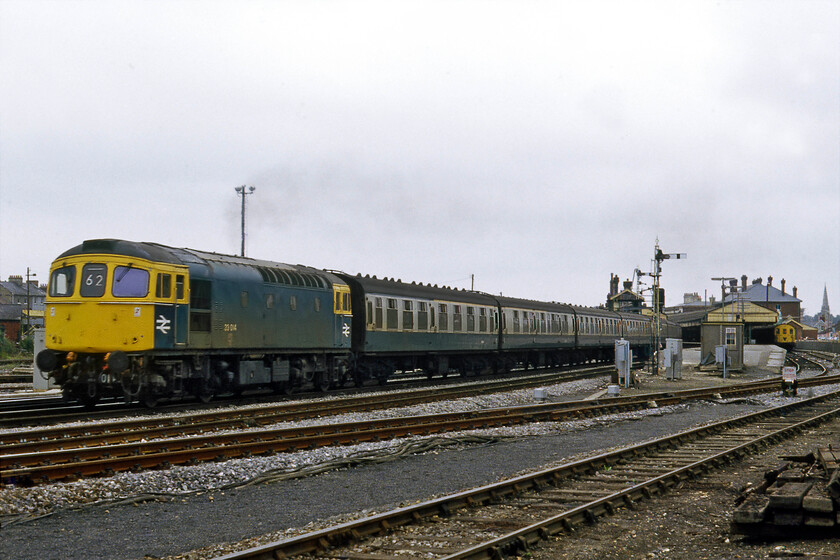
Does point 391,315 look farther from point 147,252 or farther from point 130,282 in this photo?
point 130,282

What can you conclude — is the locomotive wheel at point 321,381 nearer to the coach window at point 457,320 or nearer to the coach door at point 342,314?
Answer: the coach door at point 342,314

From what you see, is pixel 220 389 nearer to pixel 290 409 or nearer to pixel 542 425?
pixel 290 409

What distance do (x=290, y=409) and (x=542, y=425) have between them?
593 cm

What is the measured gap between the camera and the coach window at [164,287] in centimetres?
1922

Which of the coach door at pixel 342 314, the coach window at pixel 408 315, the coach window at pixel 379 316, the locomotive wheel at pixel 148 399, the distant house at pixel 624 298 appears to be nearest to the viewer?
the locomotive wheel at pixel 148 399

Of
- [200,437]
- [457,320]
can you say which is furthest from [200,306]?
[457,320]

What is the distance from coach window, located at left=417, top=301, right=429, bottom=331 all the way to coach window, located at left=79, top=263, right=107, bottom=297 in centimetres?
1499

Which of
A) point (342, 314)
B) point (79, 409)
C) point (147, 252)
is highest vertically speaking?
point (147, 252)

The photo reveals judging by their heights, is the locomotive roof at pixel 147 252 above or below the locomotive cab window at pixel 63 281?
above

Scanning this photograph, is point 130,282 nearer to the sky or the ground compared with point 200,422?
nearer to the sky

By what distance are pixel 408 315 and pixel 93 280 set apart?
14.3m

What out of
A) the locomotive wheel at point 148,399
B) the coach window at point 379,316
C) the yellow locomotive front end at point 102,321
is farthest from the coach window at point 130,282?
the coach window at point 379,316

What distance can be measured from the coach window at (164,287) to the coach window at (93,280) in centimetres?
114

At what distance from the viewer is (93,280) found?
1892 centimetres
